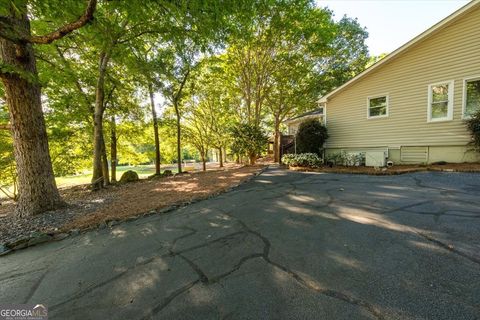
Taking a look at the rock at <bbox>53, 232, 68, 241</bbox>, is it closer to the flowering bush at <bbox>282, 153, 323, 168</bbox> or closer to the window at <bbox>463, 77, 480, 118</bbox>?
the flowering bush at <bbox>282, 153, 323, 168</bbox>

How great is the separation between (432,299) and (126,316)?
2.54 metres

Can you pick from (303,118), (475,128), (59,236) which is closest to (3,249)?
(59,236)

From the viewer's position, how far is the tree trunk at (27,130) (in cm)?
448

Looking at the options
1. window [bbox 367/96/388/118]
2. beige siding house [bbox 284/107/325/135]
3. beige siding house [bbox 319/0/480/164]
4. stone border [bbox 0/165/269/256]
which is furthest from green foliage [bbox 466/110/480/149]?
stone border [bbox 0/165/269/256]

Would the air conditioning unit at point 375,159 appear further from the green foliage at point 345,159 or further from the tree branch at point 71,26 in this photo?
the tree branch at point 71,26

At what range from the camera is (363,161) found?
916cm

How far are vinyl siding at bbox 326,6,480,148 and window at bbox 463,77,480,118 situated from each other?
0.44 feet

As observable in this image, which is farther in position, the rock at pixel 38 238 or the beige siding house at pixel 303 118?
the beige siding house at pixel 303 118

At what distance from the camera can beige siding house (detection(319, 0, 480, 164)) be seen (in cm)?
685

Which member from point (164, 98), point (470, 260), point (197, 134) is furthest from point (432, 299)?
point (197, 134)

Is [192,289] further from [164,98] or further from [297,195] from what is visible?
[164,98]

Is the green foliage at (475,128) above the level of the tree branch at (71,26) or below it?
below

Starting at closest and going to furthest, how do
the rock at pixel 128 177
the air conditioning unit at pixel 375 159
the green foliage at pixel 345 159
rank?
the air conditioning unit at pixel 375 159
the green foliage at pixel 345 159
the rock at pixel 128 177

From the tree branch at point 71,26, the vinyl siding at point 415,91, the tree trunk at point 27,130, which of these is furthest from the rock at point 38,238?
the vinyl siding at point 415,91
